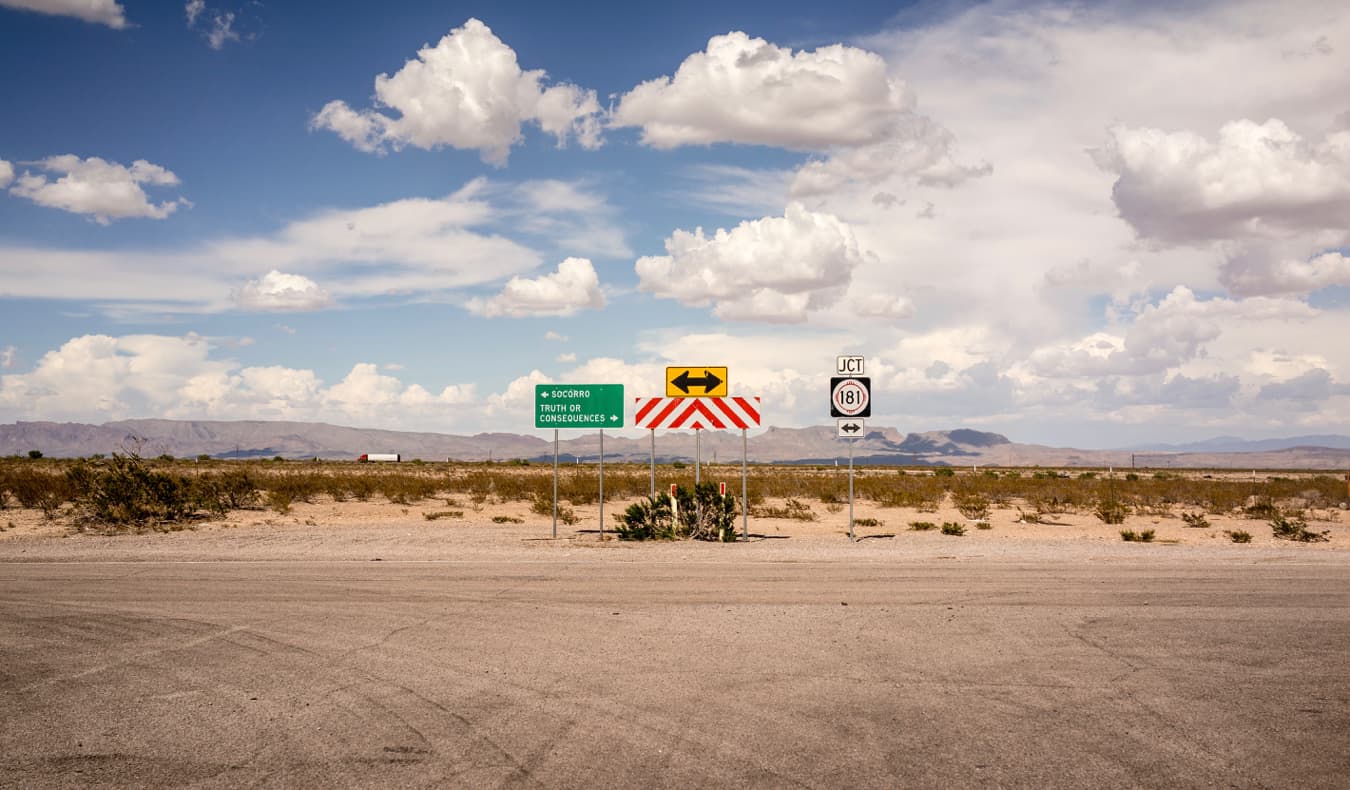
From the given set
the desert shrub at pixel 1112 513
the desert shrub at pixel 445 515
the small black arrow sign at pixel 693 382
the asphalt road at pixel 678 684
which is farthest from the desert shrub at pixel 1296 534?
the desert shrub at pixel 445 515

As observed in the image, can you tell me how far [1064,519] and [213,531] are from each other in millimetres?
24816

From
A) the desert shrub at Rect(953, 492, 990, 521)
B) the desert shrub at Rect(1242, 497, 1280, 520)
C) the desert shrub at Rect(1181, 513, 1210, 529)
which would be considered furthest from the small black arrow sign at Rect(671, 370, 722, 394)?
the desert shrub at Rect(1242, 497, 1280, 520)

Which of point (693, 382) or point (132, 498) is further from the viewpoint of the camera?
point (132, 498)

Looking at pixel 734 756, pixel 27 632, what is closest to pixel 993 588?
pixel 734 756

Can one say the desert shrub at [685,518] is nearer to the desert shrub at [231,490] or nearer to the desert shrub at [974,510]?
the desert shrub at [974,510]

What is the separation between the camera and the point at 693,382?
20.6 meters

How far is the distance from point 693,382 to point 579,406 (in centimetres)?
275

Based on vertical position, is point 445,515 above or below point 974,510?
below

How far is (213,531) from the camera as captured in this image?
23875mm

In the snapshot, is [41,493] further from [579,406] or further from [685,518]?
[685,518]

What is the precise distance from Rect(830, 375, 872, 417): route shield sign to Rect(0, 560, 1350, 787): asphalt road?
7.24 meters

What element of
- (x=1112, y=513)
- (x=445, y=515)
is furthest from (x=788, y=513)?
(x=445, y=515)

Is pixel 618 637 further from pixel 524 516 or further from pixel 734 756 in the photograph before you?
pixel 524 516

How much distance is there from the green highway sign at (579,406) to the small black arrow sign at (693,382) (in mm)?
1507
